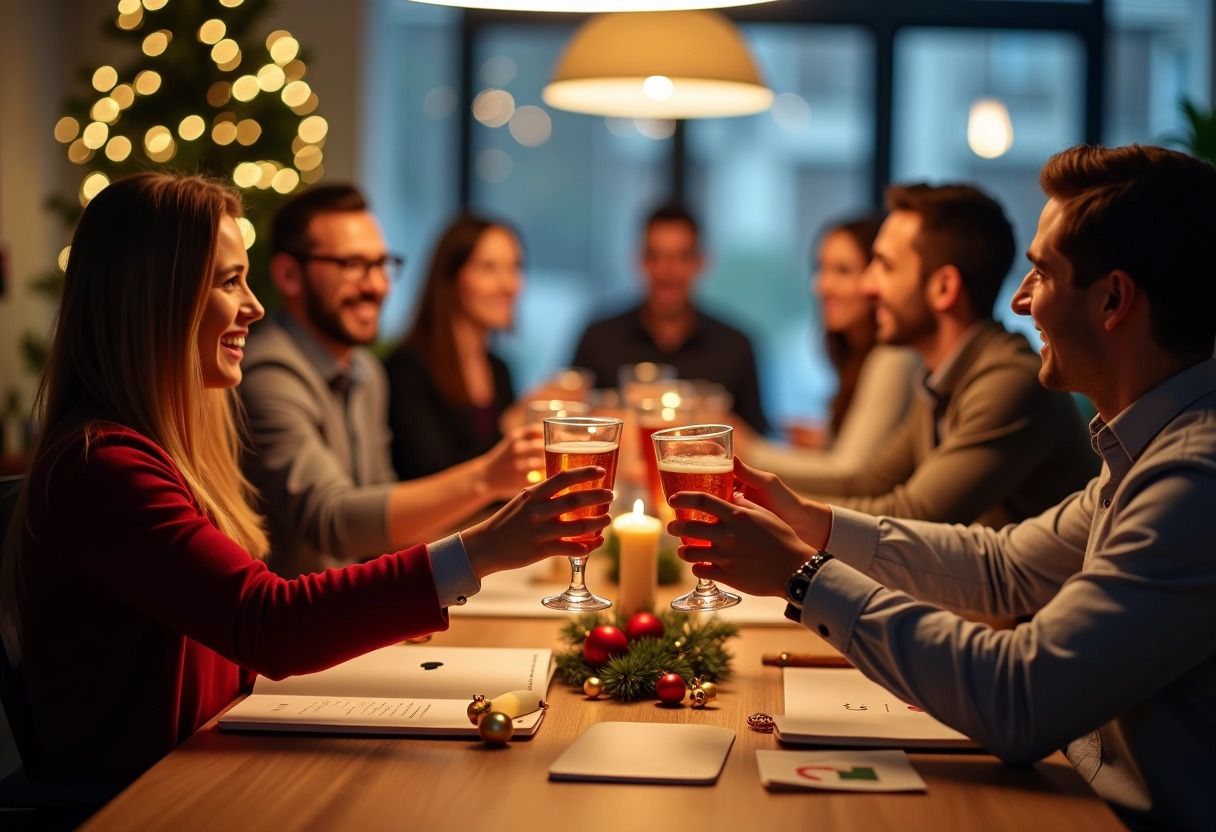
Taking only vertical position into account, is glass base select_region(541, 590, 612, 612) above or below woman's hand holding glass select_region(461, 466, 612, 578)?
below

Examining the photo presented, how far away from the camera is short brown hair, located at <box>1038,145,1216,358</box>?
5.16 feet

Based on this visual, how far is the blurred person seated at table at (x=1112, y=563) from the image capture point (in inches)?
55.4

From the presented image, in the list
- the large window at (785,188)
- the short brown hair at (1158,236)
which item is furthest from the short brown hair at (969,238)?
the large window at (785,188)

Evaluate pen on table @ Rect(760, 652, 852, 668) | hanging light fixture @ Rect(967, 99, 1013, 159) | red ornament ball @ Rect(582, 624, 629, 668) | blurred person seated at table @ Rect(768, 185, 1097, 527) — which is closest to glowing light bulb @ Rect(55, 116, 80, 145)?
blurred person seated at table @ Rect(768, 185, 1097, 527)

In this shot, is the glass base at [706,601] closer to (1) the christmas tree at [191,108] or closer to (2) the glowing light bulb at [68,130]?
(1) the christmas tree at [191,108]

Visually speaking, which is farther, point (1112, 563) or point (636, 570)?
point (636, 570)

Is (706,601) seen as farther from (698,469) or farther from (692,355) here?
(692,355)

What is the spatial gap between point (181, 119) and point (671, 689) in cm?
406

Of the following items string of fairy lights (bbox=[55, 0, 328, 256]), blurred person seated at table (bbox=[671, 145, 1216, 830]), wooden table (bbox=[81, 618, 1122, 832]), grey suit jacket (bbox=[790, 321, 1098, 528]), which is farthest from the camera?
string of fairy lights (bbox=[55, 0, 328, 256])

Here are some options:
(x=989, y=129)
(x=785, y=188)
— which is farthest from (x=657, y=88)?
(x=989, y=129)

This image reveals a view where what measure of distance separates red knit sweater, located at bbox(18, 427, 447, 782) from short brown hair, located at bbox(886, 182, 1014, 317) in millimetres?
1661

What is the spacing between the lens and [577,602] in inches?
64.7

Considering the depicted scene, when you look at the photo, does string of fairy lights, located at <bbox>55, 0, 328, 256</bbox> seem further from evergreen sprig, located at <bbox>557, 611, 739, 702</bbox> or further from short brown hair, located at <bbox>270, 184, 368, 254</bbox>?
evergreen sprig, located at <bbox>557, 611, 739, 702</bbox>

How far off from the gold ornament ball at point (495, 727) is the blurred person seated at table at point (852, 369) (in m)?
2.30
